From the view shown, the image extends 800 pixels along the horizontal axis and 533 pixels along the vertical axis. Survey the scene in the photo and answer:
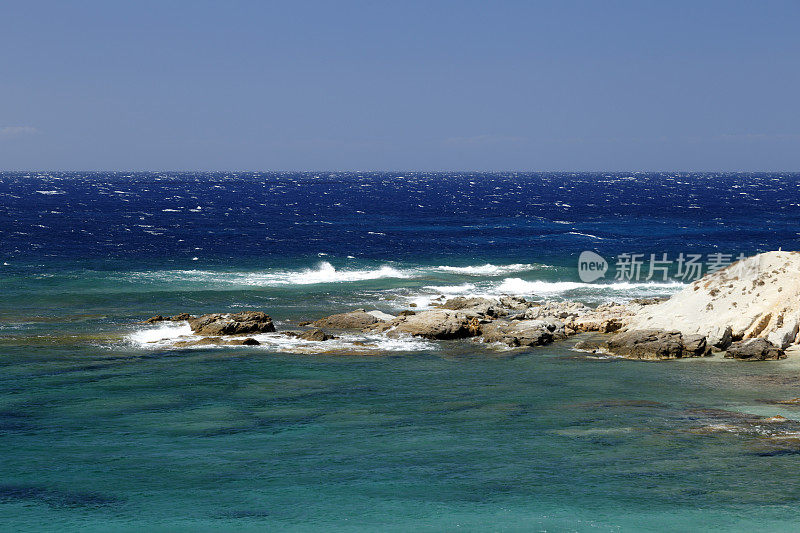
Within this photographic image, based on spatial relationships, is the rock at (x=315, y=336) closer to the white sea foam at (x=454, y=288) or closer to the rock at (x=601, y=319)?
the rock at (x=601, y=319)

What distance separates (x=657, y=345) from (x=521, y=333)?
5.91 m

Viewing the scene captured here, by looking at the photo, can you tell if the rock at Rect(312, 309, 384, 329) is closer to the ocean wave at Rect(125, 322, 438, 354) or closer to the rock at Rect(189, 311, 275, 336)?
the ocean wave at Rect(125, 322, 438, 354)

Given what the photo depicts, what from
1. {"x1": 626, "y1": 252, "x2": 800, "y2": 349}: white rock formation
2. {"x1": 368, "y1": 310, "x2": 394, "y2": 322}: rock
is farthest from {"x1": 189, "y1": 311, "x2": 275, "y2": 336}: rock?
{"x1": 626, "y1": 252, "x2": 800, "y2": 349}: white rock formation

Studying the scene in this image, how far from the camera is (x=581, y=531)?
15219mm

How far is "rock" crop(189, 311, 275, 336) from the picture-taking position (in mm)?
36656

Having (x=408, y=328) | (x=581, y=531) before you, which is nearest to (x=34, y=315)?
(x=408, y=328)

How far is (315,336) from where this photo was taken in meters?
35.8

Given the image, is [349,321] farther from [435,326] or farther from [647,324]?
[647,324]

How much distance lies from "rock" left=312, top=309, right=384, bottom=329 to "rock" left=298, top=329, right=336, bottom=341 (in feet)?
7.77

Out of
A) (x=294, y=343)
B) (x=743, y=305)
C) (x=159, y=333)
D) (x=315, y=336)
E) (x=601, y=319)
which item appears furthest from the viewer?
(x=601, y=319)

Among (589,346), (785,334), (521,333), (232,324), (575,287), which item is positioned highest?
(785,334)

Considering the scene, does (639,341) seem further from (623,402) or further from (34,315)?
(34,315)

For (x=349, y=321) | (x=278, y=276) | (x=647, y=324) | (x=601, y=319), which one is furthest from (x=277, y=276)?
(x=647, y=324)

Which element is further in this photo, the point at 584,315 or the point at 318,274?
the point at 318,274
